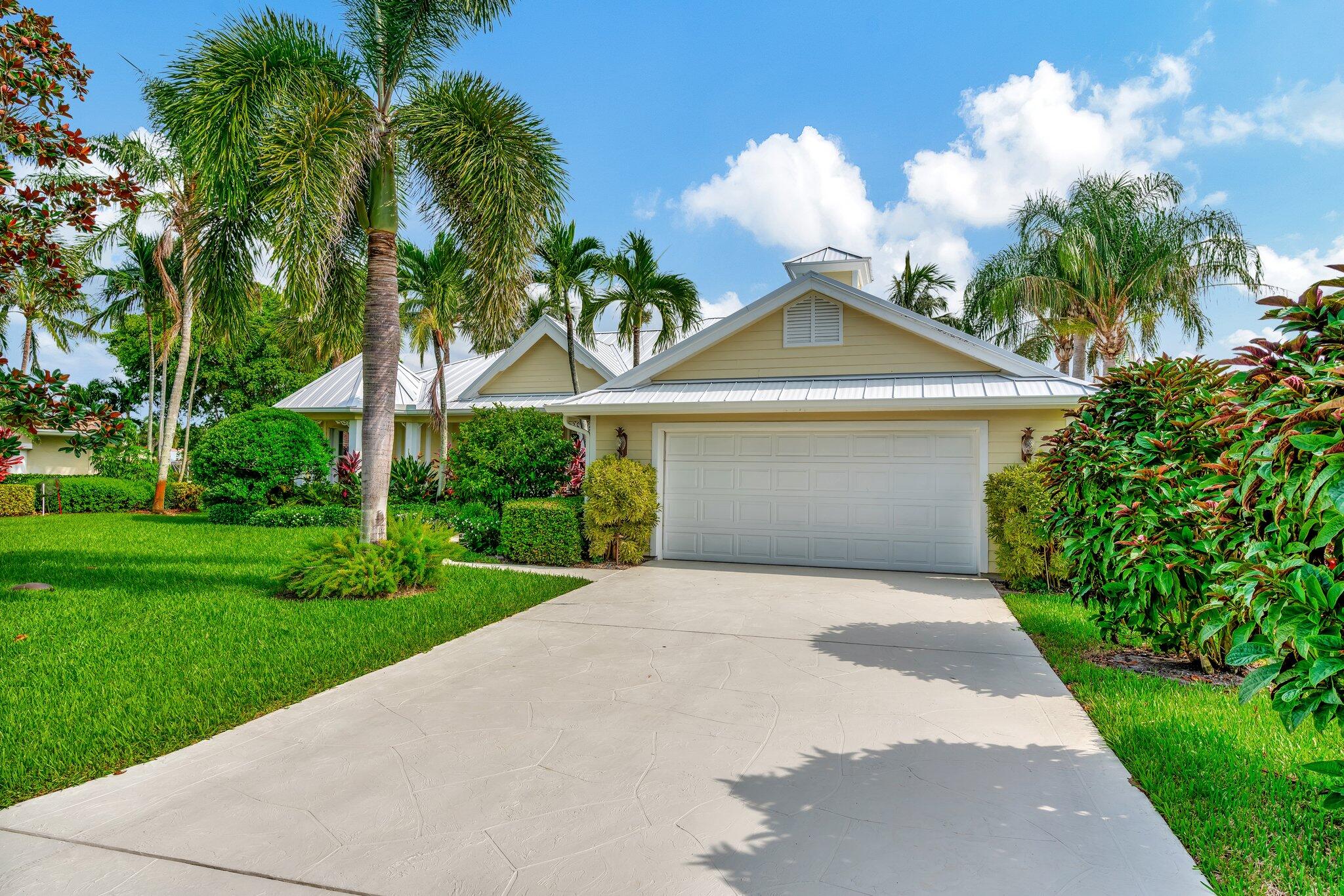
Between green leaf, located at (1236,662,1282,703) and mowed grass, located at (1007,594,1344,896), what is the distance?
2.60ft

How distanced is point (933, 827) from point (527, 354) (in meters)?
17.6

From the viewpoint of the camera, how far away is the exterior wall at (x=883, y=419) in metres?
9.60

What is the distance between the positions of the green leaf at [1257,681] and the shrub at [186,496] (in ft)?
75.7

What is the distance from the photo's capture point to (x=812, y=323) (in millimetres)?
11062

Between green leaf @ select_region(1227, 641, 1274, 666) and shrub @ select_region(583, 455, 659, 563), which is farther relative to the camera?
shrub @ select_region(583, 455, 659, 563)

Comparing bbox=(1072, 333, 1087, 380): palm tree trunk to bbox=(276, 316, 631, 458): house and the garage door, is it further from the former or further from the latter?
bbox=(276, 316, 631, 458): house

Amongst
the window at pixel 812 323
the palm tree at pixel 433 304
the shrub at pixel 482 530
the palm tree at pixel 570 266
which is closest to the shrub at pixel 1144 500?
the window at pixel 812 323

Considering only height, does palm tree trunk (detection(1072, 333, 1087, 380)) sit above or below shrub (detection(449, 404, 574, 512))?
above

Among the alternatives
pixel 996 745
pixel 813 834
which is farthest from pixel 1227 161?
pixel 813 834

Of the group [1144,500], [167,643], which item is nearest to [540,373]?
[167,643]

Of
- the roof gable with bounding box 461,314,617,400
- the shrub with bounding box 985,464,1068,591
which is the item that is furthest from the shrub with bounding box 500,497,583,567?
the roof gable with bounding box 461,314,617,400

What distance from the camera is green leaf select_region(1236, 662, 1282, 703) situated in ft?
A: 7.22

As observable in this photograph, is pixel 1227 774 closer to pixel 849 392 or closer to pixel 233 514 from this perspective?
pixel 849 392

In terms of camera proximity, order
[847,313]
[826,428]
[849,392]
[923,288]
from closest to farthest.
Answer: [849,392] < [826,428] < [847,313] < [923,288]
